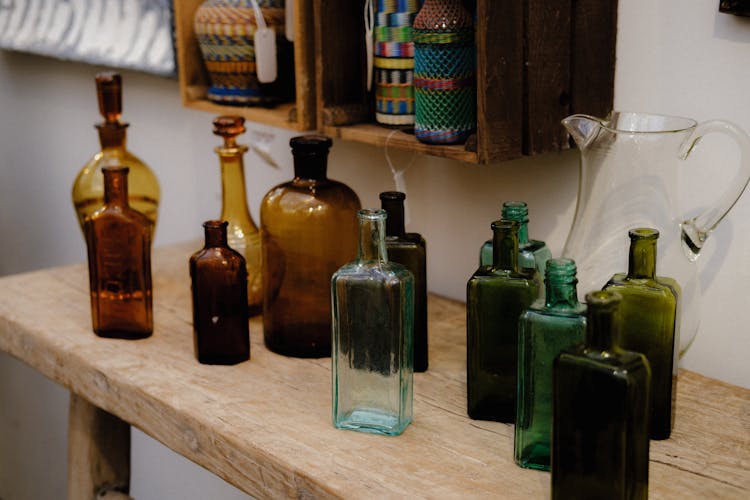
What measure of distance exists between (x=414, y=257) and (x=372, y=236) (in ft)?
0.58

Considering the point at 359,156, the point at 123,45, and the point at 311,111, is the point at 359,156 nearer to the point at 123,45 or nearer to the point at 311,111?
the point at 311,111

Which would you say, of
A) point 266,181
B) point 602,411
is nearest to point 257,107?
point 266,181

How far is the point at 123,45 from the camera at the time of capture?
1804 mm

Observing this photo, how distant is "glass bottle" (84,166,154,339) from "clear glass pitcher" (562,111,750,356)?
554 millimetres

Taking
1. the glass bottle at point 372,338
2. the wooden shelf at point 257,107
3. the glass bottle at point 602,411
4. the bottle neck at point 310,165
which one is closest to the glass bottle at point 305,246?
→ the bottle neck at point 310,165

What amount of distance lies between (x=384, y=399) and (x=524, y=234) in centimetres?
24

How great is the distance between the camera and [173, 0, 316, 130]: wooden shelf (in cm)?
117

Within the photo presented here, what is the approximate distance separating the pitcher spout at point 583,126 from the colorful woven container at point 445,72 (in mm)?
124

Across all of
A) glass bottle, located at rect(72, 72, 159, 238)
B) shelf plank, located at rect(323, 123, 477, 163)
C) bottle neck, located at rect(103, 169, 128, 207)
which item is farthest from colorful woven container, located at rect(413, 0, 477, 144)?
glass bottle, located at rect(72, 72, 159, 238)

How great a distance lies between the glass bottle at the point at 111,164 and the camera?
54.2 inches

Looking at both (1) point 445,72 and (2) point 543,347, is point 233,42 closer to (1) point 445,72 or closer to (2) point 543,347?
(1) point 445,72

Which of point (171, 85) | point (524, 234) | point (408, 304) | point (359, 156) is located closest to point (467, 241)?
point (359, 156)

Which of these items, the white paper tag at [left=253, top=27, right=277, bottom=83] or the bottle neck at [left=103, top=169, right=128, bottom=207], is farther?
the white paper tag at [left=253, top=27, right=277, bottom=83]

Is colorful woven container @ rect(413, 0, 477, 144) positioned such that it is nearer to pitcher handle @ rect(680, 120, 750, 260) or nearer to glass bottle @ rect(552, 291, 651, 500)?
pitcher handle @ rect(680, 120, 750, 260)
